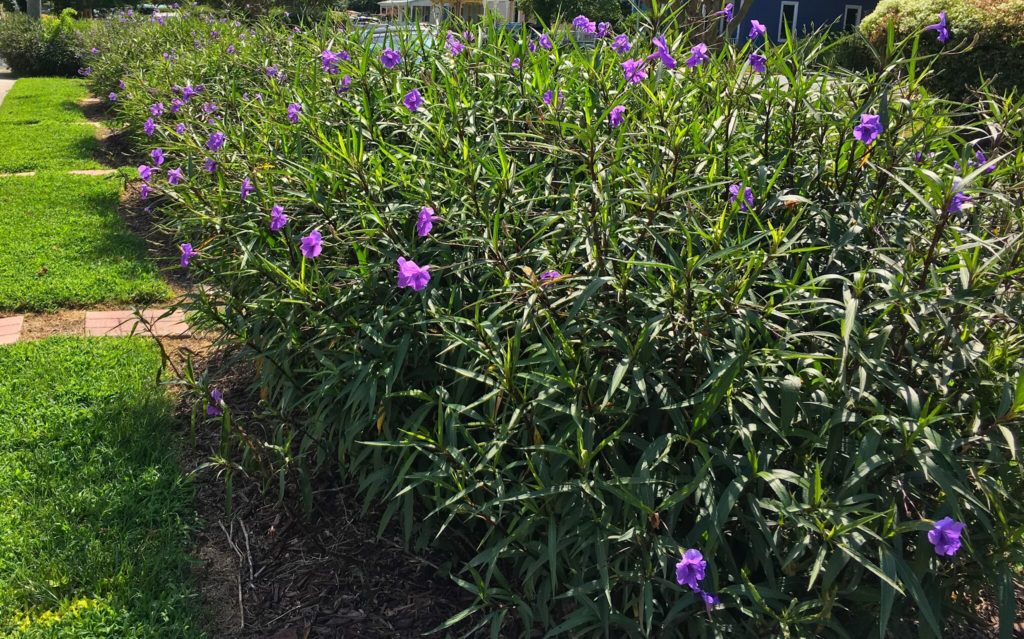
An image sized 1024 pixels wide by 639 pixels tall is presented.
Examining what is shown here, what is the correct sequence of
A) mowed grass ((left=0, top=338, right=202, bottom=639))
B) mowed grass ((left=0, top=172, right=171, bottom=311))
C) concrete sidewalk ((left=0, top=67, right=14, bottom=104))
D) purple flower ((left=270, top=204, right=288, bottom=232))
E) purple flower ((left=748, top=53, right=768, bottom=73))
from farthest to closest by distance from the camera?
concrete sidewalk ((left=0, top=67, right=14, bottom=104)) < mowed grass ((left=0, top=172, right=171, bottom=311)) < purple flower ((left=748, top=53, right=768, bottom=73)) < purple flower ((left=270, top=204, right=288, bottom=232)) < mowed grass ((left=0, top=338, right=202, bottom=639))

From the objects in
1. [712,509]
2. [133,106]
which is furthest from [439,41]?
[133,106]

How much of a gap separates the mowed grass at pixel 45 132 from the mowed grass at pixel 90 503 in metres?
4.75

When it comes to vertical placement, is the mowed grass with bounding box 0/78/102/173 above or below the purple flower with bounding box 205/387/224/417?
below

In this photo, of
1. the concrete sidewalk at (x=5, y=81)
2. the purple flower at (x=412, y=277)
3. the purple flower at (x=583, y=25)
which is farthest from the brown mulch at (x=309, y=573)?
the concrete sidewalk at (x=5, y=81)

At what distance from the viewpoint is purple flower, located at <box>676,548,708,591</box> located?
171cm

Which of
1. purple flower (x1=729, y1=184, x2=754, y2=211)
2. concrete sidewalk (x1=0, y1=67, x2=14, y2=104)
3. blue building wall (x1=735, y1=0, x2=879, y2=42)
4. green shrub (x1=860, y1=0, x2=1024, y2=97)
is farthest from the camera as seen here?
blue building wall (x1=735, y1=0, x2=879, y2=42)

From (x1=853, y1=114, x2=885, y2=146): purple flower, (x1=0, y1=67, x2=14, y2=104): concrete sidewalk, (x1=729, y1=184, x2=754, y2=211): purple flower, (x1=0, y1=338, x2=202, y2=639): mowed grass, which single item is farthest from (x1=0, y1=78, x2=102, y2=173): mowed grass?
(x1=853, y1=114, x2=885, y2=146): purple flower

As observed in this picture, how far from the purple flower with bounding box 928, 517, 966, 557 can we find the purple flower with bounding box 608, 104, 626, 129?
4.96ft

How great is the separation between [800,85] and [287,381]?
1.96 meters

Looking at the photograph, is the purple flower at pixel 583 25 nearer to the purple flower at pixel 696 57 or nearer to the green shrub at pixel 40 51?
the purple flower at pixel 696 57

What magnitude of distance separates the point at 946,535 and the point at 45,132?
33.7 feet

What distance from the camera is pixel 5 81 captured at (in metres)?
15.7

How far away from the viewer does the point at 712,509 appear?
1.89 metres

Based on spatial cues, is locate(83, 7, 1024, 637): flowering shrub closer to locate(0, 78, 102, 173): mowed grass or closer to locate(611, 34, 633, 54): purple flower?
locate(611, 34, 633, 54): purple flower
